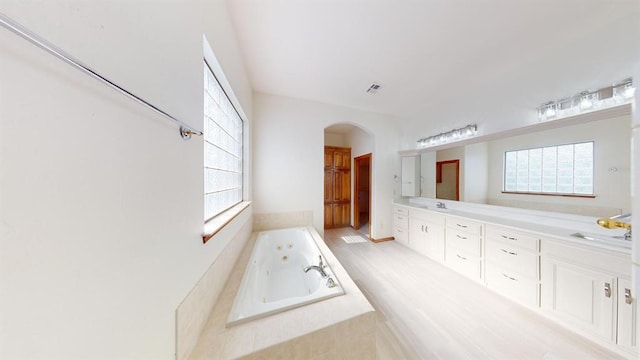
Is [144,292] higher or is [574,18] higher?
[574,18]

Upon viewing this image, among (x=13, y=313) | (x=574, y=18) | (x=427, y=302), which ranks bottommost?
(x=427, y=302)

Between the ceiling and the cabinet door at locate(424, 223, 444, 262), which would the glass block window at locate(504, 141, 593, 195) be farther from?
the cabinet door at locate(424, 223, 444, 262)

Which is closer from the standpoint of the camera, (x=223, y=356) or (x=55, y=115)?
(x=55, y=115)

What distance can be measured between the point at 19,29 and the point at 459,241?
3.20 metres

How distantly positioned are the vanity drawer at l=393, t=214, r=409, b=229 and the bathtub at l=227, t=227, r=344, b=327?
181 centimetres

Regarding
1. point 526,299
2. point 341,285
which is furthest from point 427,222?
point 341,285

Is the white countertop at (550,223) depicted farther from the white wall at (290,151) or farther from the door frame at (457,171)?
the white wall at (290,151)

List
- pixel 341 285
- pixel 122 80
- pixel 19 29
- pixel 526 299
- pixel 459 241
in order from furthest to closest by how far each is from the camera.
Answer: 1. pixel 459 241
2. pixel 526 299
3. pixel 341 285
4. pixel 122 80
5. pixel 19 29

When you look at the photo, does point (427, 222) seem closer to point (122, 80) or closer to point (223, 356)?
point (223, 356)

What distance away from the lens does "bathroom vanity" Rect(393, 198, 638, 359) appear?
4.11 ft

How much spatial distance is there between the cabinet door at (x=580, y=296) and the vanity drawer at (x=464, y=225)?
56 cm

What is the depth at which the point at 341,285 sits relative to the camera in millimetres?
1354

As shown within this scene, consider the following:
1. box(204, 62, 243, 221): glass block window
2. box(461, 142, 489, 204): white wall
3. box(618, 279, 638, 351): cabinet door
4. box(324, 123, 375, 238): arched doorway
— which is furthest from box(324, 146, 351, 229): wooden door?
box(618, 279, 638, 351): cabinet door

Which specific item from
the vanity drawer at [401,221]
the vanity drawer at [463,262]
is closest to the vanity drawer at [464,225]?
the vanity drawer at [463,262]
